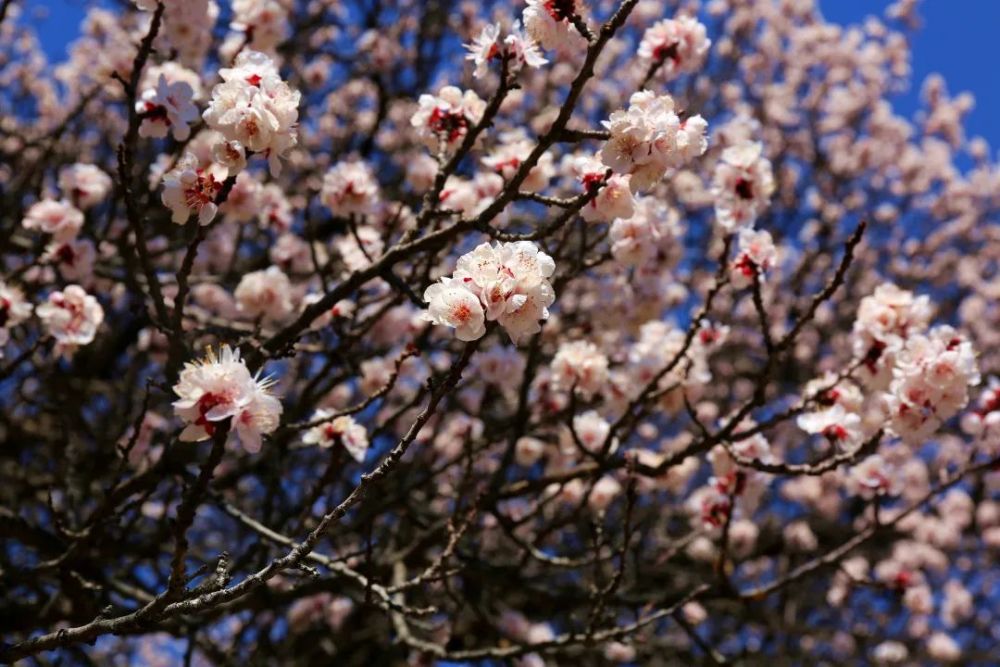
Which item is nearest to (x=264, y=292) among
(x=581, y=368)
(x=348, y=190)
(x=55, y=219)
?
(x=348, y=190)

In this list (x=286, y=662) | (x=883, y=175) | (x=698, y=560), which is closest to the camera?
(x=286, y=662)

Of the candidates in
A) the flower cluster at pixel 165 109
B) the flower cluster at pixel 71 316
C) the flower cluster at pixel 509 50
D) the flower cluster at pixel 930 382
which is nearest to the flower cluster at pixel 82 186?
the flower cluster at pixel 71 316

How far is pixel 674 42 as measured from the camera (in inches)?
140

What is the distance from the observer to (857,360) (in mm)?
3537

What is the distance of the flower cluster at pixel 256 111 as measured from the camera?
2451 mm

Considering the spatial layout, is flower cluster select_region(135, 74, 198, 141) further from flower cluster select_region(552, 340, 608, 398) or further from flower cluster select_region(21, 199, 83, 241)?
flower cluster select_region(552, 340, 608, 398)

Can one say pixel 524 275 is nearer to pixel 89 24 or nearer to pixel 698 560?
pixel 698 560

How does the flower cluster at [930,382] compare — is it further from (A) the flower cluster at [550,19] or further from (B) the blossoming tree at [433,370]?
(A) the flower cluster at [550,19]

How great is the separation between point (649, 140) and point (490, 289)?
33.6 inches

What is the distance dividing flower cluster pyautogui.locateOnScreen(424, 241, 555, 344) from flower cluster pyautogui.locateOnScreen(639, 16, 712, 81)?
1912 mm

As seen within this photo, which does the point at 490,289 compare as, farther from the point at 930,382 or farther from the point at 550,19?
the point at 930,382

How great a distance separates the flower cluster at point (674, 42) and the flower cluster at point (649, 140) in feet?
3.42

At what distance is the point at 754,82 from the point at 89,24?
25.0 feet

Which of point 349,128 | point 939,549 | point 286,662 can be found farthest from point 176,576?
point 939,549
